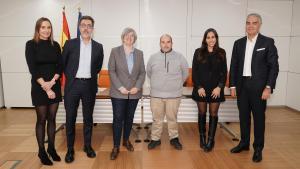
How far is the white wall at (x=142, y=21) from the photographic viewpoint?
232 inches

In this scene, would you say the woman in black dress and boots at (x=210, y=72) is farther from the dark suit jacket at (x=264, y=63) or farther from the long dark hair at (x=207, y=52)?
the dark suit jacket at (x=264, y=63)

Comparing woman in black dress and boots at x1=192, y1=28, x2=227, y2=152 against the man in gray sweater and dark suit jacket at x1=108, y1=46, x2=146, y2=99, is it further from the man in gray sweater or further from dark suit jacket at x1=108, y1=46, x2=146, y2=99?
dark suit jacket at x1=108, y1=46, x2=146, y2=99

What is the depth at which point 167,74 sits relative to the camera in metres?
3.40

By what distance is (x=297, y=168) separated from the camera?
3.05 m

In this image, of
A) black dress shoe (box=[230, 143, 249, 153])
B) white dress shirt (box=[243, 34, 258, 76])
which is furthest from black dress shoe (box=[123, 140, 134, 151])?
white dress shirt (box=[243, 34, 258, 76])

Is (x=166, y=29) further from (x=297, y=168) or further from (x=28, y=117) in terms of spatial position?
(x=297, y=168)

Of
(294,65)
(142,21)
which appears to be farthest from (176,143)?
(294,65)

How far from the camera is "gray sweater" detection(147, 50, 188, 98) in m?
3.40

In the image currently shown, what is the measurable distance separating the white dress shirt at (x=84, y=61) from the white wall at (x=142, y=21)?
3065 mm

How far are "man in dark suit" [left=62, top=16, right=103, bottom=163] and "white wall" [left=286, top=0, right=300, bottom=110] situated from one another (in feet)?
15.4

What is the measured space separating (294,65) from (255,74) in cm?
354

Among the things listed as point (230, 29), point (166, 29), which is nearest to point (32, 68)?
point (166, 29)

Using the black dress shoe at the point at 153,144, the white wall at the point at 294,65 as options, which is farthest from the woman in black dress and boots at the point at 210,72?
the white wall at the point at 294,65

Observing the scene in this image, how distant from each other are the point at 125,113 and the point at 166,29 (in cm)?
Answer: 320
